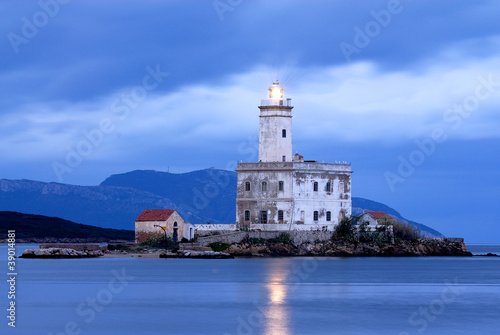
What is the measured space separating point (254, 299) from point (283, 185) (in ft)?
80.7

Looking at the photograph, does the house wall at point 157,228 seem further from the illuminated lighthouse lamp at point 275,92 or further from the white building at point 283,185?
the illuminated lighthouse lamp at point 275,92

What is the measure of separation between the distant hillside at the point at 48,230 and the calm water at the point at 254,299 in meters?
62.1

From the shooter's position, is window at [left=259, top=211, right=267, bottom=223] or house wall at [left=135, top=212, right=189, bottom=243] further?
window at [left=259, top=211, right=267, bottom=223]

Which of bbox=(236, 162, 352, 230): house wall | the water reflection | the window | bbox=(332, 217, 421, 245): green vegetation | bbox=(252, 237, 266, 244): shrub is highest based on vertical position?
bbox=(236, 162, 352, 230): house wall

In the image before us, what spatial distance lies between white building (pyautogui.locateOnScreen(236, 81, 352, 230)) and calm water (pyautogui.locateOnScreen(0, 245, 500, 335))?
5009mm

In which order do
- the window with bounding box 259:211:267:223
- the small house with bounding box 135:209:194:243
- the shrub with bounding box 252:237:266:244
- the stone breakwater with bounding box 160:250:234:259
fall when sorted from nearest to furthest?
the stone breakwater with bounding box 160:250:234:259 < the shrub with bounding box 252:237:266:244 < the small house with bounding box 135:209:194:243 < the window with bounding box 259:211:267:223

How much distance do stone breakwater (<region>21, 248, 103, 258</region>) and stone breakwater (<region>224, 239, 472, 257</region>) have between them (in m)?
9.88

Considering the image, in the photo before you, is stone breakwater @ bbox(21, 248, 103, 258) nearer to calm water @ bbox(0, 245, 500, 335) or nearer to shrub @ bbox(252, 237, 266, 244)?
calm water @ bbox(0, 245, 500, 335)

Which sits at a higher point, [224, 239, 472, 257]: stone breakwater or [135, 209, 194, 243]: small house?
[135, 209, 194, 243]: small house

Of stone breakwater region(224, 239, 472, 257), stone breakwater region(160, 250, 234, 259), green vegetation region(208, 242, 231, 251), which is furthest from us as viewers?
green vegetation region(208, 242, 231, 251)

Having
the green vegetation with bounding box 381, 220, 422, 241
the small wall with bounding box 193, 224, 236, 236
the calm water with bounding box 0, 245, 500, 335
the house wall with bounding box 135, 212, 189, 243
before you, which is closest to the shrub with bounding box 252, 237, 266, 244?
the small wall with bounding box 193, 224, 236, 236

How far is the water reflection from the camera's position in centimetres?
2703

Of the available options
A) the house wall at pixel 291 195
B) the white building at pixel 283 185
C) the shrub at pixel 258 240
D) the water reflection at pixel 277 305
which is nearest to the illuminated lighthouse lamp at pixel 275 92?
the white building at pixel 283 185

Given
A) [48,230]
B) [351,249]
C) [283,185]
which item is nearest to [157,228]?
[283,185]
